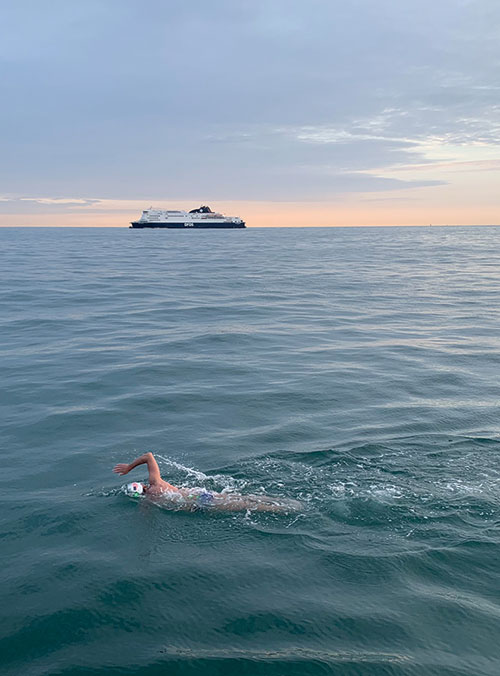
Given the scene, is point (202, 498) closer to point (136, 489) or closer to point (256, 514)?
point (256, 514)

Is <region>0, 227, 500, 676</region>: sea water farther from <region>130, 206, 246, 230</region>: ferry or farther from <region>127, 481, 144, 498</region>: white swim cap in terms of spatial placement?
<region>130, 206, 246, 230</region>: ferry

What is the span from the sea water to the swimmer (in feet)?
0.67

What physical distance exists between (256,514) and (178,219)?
16681 centimetres

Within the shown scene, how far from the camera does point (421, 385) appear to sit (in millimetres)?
16781

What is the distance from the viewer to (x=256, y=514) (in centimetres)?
957

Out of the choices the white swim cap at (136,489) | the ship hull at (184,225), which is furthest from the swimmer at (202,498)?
the ship hull at (184,225)

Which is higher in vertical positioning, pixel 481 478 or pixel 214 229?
pixel 214 229

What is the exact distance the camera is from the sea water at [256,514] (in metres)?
6.75

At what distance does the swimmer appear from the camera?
9.69 meters

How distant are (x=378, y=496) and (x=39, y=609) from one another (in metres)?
5.49

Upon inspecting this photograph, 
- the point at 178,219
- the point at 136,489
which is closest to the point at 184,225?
the point at 178,219

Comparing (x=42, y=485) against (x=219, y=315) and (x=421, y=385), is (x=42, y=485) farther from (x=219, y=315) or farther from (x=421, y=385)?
(x=219, y=315)

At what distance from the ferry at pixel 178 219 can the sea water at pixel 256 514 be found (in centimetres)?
14991

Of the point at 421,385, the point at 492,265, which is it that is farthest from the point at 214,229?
the point at 421,385
